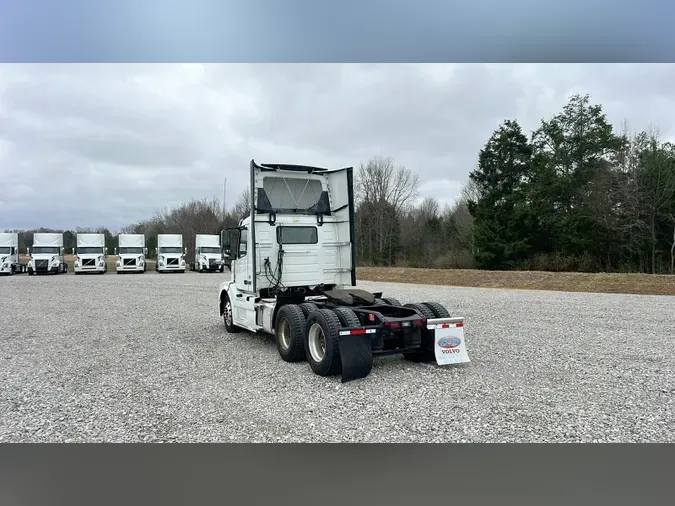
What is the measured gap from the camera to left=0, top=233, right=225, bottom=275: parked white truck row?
30703 millimetres

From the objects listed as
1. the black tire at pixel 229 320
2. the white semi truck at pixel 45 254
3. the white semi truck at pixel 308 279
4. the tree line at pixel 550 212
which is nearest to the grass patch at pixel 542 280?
the tree line at pixel 550 212

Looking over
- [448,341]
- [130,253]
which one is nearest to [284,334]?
[448,341]

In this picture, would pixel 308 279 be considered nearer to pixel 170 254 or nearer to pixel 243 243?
pixel 243 243

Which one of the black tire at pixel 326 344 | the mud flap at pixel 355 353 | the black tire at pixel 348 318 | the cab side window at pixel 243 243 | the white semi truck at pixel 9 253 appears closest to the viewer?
the mud flap at pixel 355 353

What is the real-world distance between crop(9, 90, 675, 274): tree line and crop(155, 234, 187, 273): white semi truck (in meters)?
3.82

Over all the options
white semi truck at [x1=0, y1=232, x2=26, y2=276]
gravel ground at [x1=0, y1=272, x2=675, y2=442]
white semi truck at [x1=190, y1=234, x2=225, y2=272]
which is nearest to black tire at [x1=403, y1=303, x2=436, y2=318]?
gravel ground at [x1=0, y1=272, x2=675, y2=442]

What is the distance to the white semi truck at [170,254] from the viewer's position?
3288 cm

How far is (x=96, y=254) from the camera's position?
31656mm

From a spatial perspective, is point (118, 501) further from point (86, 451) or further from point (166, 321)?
point (166, 321)

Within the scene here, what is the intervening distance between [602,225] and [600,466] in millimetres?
26726

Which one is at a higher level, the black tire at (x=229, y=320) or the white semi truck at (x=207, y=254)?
the white semi truck at (x=207, y=254)

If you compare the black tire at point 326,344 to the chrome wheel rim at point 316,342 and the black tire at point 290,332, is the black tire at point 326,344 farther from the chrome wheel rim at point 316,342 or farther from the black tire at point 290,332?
the black tire at point 290,332

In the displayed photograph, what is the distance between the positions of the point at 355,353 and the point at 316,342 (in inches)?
31.9

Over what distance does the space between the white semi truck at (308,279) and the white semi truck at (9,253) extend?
2804 cm
